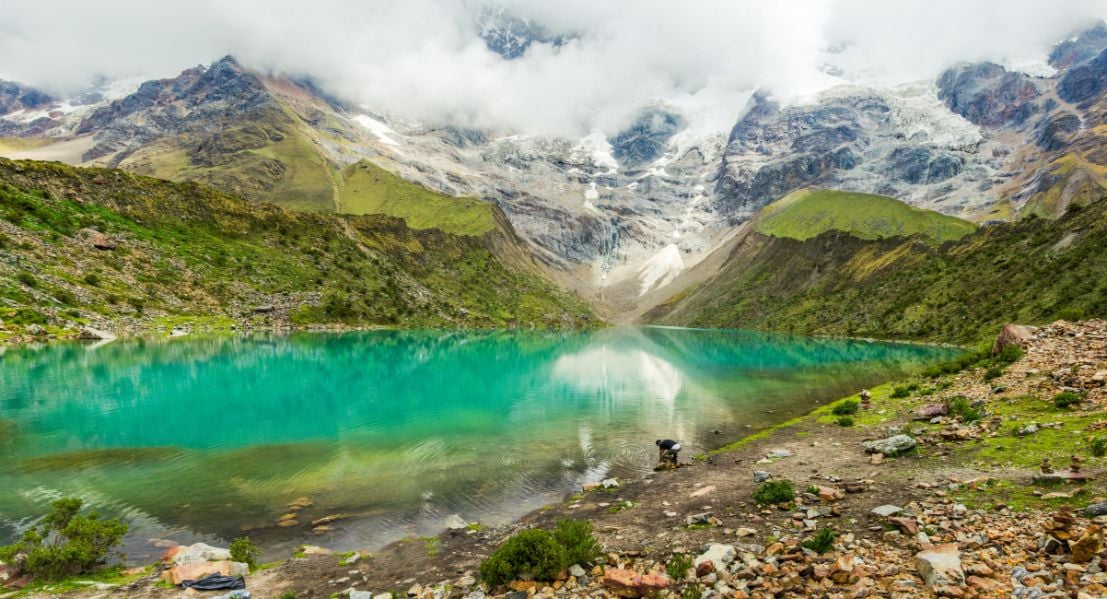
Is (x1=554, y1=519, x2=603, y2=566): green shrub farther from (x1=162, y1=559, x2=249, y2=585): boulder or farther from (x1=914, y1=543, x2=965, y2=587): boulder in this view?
(x1=162, y1=559, x2=249, y2=585): boulder

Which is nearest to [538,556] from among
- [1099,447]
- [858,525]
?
[858,525]

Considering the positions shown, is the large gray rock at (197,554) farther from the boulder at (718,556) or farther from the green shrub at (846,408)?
the green shrub at (846,408)

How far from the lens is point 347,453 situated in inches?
1225

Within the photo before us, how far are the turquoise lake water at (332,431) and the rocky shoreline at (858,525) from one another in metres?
3.71

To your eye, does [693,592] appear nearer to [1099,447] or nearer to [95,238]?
[1099,447]

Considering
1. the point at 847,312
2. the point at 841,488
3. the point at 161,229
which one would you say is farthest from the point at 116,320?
the point at 847,312

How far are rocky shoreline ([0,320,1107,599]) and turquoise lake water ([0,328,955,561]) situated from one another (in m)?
3.71

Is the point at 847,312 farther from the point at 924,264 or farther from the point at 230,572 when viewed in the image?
the point at 230,572

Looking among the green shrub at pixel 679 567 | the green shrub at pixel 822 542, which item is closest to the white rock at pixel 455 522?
the green shrub at pixel 679 567

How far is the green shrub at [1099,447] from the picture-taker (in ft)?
49.4

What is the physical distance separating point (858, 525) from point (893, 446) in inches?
427

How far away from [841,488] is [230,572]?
19.7 metres

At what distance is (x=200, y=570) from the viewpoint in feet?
48.7

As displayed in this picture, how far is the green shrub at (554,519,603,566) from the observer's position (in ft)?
46.3
